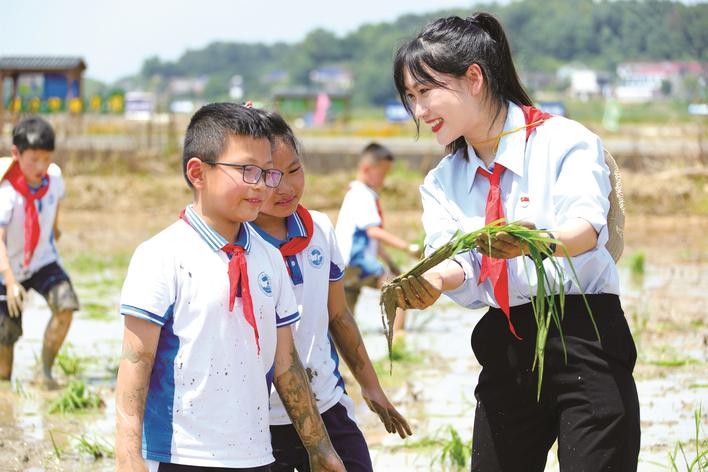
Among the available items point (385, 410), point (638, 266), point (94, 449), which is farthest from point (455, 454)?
point (638, 266)

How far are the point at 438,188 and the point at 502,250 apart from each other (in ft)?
1.71

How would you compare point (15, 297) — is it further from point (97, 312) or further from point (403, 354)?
point (97, 312)

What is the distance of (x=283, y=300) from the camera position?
12.6 feet

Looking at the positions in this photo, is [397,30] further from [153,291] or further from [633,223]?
[153,291]

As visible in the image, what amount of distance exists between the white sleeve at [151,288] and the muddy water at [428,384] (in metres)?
2.60

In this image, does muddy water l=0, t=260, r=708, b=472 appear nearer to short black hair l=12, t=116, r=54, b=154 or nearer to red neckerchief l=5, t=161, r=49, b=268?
red neckerchief l=5, t=161, r=49, b=268

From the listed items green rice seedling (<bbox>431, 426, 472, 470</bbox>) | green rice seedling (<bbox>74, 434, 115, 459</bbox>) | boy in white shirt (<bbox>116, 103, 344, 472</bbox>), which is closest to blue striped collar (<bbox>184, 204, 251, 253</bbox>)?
boy in white shirt (<bbox>116, 103, 344, 472</bbox>)

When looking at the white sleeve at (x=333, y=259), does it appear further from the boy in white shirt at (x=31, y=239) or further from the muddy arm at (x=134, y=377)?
the boy in white shirt at (x=31, y=239)

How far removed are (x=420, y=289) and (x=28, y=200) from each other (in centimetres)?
458

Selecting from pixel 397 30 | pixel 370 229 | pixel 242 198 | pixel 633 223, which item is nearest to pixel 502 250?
pixel 242 198

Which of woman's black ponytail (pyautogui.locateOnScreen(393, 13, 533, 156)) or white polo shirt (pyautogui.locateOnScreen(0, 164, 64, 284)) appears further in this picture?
white polo shirt (pyautogui.locateOnScreen(0, 164, 64, 284))

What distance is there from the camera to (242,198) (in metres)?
3.70

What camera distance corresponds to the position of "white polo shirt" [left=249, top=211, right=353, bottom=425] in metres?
4.27

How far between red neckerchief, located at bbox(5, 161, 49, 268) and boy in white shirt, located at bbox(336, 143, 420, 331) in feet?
8.31
